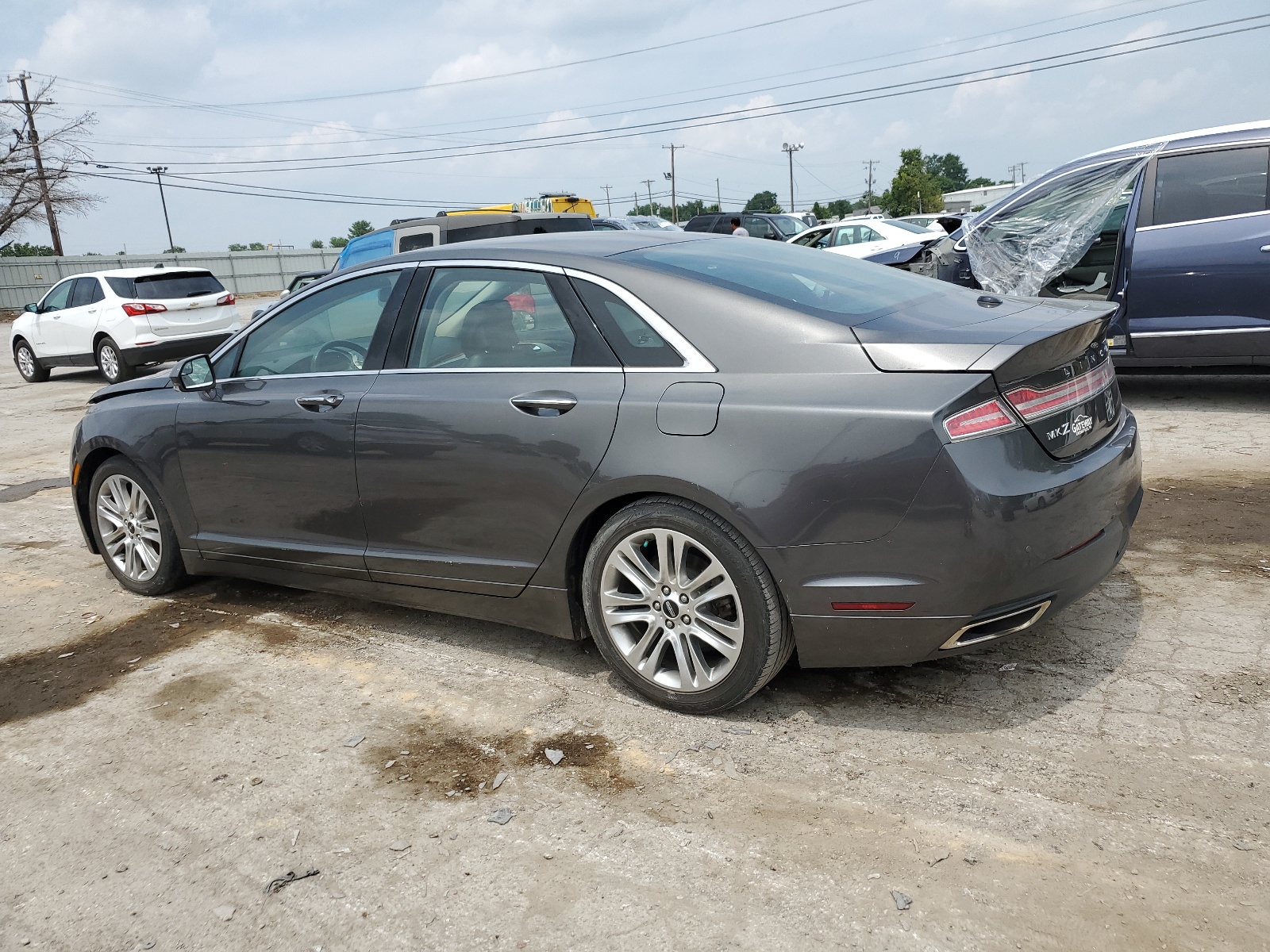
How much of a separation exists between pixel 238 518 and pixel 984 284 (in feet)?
20.3

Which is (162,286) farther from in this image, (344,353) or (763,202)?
(763,202)

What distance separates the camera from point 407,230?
450 inches

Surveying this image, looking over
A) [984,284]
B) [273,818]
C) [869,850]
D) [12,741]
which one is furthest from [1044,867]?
[984,284]

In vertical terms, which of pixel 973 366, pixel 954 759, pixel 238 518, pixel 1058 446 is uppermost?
pixel 973 366

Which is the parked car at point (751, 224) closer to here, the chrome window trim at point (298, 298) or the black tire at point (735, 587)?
the chrome window trim at point (298, 298)

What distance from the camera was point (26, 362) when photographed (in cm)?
1717

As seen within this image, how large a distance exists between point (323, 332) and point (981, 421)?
285 cm

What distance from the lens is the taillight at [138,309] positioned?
1530 centimetres

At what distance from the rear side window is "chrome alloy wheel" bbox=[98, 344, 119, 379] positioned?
0.86 m

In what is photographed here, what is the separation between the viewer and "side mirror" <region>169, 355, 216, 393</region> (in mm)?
4746

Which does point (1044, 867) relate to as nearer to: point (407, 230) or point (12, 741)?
point (12, 741)

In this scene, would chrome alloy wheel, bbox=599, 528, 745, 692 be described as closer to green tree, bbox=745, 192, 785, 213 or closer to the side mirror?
the side mirror

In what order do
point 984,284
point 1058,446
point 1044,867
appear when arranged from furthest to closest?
1. point 984,284
2. point 1058,446
3. point 1044,867

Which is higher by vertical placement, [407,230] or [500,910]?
[407,230]
